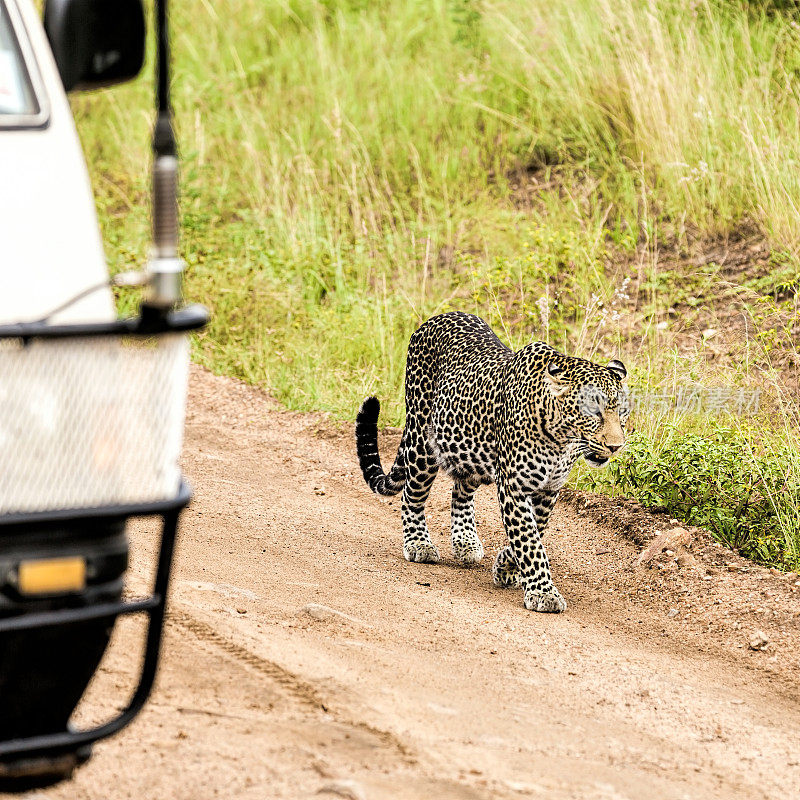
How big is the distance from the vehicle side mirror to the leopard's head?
2.42 m

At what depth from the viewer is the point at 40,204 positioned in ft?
8.52

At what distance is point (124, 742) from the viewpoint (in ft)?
10.8

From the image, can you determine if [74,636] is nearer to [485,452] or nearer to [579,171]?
[485,452]

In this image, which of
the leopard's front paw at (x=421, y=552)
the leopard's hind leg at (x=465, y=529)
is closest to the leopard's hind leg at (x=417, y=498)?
the leopard's front paw at (x=421, y=552)

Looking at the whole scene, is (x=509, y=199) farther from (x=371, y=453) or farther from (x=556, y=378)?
(x=556, y=378)

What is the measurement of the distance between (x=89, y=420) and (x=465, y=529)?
3.61 metres

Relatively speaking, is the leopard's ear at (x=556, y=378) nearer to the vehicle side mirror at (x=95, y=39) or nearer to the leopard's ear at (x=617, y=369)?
the leopard's ear at (x=617, y=369)

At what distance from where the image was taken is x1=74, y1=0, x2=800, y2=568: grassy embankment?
25.0 ft

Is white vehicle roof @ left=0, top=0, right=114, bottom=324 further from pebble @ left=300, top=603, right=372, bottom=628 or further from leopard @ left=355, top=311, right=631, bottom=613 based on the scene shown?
leopard @ left=355, top=311, right=631, bottom=613

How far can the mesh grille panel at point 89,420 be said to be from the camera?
2258mm

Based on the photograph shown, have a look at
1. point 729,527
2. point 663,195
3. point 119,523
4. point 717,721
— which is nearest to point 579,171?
point 663,195

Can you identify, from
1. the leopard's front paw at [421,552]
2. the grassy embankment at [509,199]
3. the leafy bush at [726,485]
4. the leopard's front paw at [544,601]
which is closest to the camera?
the leopard's front paw at [544,601]

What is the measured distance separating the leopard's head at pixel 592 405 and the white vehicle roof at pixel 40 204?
269cm

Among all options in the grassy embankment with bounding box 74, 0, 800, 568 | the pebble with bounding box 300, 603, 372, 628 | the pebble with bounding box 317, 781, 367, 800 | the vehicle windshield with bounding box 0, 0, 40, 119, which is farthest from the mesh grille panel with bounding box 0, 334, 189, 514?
the grassy embankment with bounding box 74, 0, 800, 568
